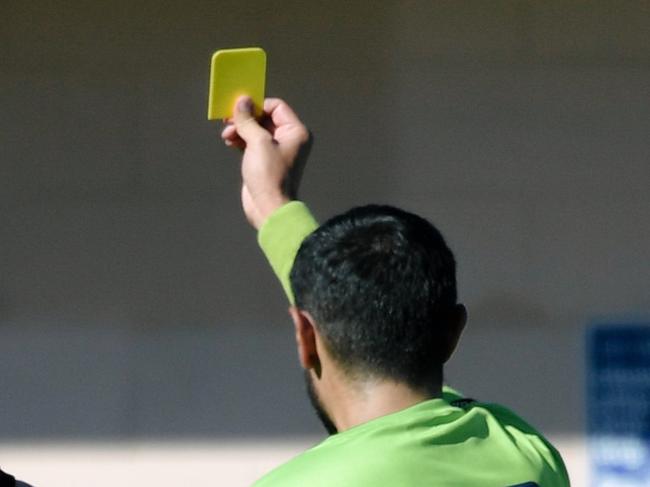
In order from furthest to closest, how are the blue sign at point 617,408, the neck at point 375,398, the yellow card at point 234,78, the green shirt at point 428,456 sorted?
1. the blue sign at point 617,408
2. the yellow card at point 234,78
3. the neck at point 375,398
4. the green shirt at point 428,456

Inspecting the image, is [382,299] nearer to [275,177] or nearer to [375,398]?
[375,398]

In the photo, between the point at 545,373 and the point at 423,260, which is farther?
the point at 545,373

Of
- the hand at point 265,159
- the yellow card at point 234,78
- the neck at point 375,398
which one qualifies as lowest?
the neck at point 375,398

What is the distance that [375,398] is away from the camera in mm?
1486

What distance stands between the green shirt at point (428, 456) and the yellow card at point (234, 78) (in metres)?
0.58

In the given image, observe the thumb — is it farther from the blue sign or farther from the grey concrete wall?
the blue sign

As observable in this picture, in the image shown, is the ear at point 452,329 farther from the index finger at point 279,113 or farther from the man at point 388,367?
the index finger at point 279,113

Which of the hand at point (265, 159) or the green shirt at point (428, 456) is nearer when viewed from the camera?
the green shirt at point (428, 456)

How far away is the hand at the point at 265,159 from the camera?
186 centimetres

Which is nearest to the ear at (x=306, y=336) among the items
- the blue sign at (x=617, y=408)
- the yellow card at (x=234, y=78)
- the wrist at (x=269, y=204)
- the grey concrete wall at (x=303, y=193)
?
the wrist at (x=269, y=204)

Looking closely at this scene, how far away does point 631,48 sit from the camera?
3682 millimetres

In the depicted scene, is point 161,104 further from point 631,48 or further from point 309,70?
point 631,48

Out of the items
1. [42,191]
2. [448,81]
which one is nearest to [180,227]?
[42,191]

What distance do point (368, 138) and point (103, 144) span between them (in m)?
0.79
